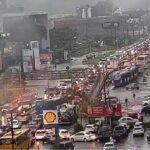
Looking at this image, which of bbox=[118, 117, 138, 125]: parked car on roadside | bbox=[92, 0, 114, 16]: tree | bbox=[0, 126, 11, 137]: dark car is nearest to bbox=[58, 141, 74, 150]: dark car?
bbox=[0, 126, 11, 137]: dark car

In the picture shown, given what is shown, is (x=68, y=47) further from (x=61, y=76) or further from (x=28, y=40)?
(x=61, y=76)

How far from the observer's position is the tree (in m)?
19.6

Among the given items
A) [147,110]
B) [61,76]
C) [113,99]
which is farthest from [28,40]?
[147,110]

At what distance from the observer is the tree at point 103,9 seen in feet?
64.4

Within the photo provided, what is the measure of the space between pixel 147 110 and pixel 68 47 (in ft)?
30.6

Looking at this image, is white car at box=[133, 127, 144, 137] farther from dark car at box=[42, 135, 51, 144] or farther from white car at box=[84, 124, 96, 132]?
dark car at box=[42, 135, 51, 144]

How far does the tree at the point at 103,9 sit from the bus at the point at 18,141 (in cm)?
1389

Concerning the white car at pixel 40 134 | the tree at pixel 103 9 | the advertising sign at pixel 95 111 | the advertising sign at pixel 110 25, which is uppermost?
the tree at pixel 103 9

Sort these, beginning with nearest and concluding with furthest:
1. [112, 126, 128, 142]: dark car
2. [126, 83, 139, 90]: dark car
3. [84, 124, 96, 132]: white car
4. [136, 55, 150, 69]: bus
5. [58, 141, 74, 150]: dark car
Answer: [58, 141, 74, 150]: dark car → [112, 126, 128, 142]: dark car → [84, 124, 96, 132]: white car → [126, 83, 139, 90]: dark car → [136, 55, 150, 69]: bus

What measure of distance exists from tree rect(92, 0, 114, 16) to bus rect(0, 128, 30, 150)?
13.9 metres

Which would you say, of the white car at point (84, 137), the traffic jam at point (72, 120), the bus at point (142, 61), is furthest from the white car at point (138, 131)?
the bus at point (142, 61)

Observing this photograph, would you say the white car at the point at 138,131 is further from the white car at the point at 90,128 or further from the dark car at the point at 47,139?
the dark car at the point at 47,139

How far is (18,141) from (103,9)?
51.4ft

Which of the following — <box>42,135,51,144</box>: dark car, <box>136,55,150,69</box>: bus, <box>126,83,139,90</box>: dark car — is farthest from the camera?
<box>136,55,150,69</box>: bus
